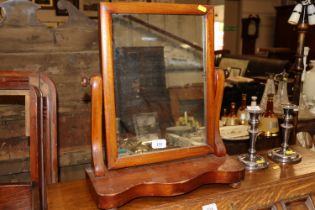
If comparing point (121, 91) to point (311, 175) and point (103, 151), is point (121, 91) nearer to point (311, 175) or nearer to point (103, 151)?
point (103, 151)

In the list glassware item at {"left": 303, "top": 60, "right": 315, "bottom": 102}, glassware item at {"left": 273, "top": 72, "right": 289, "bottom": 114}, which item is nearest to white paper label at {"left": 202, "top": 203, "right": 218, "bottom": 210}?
glassware item at {"left": 273, "top": 72, "right": 289, "bottom": 114}

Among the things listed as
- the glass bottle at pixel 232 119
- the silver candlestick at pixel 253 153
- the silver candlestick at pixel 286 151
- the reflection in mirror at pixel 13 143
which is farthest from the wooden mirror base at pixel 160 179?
the glass bottle at pixel 232 119

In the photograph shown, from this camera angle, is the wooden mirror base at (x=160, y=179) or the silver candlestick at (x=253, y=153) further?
the silver candlestick at (x=253, y=153)

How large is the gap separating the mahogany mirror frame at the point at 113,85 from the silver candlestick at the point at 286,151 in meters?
0.24

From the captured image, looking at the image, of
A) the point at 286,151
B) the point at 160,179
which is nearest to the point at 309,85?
the point at 286,151

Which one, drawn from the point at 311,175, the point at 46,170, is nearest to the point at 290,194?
the point at 311,175

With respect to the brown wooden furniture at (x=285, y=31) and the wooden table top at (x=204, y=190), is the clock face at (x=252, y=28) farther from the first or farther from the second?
the wooden table top at (x=204, y=190)

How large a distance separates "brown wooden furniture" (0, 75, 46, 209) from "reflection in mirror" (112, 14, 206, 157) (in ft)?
0.72

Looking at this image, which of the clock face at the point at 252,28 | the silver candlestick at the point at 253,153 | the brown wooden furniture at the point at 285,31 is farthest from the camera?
the clock face at the point at 252,28

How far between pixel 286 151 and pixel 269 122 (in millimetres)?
291

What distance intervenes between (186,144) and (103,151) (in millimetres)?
215

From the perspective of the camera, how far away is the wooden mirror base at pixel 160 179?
702 millimetres

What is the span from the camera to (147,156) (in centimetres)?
80

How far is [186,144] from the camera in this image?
856mm
